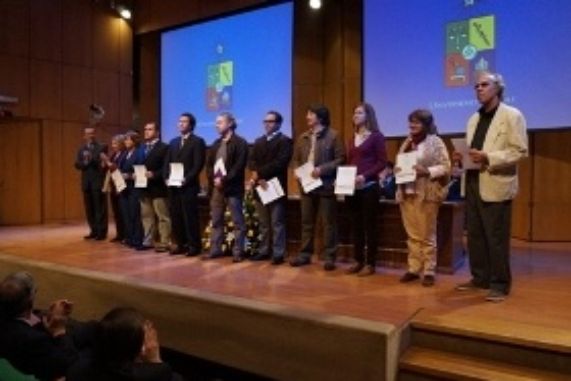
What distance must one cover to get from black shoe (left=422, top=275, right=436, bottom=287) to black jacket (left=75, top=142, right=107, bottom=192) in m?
3.75

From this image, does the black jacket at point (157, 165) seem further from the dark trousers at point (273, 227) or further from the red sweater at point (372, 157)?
the red sweater at point (372, 157)

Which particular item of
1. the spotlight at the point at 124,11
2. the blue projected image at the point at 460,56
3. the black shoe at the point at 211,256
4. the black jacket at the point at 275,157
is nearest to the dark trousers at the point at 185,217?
the black shoe at the point at 211,256

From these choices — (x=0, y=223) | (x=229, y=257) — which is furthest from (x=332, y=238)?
(x=0, y=223)

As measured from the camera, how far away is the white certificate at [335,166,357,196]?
404 centimetres

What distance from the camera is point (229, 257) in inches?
198

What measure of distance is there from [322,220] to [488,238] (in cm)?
145

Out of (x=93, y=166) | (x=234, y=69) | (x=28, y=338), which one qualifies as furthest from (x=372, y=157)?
(x=234, y=69)

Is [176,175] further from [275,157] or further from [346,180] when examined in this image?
[346,180]

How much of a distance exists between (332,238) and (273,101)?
371cm

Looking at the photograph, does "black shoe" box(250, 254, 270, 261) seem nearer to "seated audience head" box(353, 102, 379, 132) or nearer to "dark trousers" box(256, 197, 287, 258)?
"dark trousers" box(256, 197, 287, 258)

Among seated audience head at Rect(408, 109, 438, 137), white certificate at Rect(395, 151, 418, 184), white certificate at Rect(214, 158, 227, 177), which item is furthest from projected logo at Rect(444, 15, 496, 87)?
white certificate at Rect(214, 158, 227, 177)

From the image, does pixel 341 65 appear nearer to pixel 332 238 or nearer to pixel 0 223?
pixel 332 238

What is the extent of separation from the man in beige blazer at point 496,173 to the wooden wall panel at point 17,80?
724 cm

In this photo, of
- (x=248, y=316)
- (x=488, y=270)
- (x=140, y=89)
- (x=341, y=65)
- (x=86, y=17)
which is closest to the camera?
(x=248, y=316)
